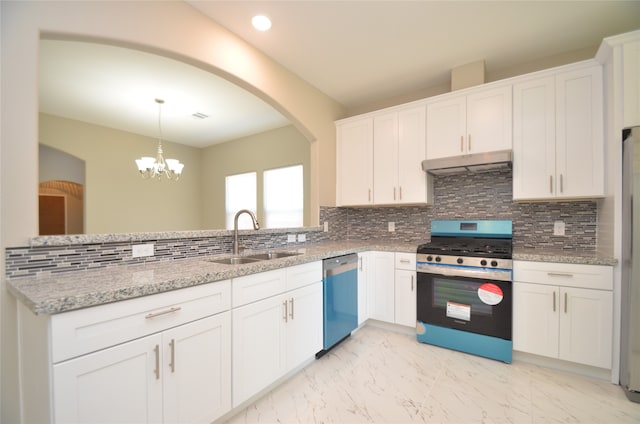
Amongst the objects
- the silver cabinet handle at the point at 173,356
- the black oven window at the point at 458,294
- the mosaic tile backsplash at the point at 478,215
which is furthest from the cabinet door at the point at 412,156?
the silver cabinet handle at the point at 173,356

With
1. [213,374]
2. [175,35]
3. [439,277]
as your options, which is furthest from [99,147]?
[439,277]

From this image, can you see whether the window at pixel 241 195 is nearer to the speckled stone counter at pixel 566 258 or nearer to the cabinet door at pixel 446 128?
the cabinet door at pixel 446 128

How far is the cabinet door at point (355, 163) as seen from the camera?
337 centimetres

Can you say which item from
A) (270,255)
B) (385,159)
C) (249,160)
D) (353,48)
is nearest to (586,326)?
(385,159)

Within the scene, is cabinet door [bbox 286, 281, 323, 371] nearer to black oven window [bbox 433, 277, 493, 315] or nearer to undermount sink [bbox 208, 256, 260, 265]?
undermount sink [bbox 208, 256, 260, 265]

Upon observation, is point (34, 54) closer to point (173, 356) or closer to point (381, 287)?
point (173, 356)

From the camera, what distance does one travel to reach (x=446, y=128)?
112 inches

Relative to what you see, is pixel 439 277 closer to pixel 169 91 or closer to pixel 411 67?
pixel 411 67

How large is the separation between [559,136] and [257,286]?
272cm

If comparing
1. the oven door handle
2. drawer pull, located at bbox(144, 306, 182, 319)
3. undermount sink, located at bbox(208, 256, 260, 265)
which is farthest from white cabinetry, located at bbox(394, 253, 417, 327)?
drawer pull, located at bbox(144, 306, 182, 319)

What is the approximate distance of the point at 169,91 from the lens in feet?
12.1

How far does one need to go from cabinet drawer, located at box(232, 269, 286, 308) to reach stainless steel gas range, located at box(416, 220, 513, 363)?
4.75 feet

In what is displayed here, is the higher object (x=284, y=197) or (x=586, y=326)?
(x=284, y=197)

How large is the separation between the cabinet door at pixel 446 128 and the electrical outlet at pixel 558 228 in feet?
3.52
